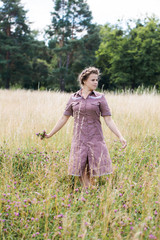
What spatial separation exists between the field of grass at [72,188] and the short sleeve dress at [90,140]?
233 mm

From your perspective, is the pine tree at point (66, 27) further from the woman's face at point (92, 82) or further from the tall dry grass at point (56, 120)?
the woman's face at point (92, 82)

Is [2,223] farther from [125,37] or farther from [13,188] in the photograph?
[125,37]

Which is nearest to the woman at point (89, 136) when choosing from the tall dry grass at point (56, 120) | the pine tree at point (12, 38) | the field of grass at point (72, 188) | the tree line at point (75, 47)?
the field of grass at point (72, 188)

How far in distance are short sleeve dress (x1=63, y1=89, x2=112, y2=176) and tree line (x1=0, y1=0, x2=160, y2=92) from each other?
19030 millimetres

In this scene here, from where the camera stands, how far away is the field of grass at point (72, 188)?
2.26 metres

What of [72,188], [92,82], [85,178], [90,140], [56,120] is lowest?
[72,188]

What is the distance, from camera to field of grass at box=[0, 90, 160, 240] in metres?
2.26

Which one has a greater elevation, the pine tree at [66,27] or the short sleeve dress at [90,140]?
the pine tree at [66,27]

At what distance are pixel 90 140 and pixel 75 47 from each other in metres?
24.2

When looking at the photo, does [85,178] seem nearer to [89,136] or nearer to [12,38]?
[89,136]

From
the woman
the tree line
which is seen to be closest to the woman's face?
the woman

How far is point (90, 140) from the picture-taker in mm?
3021

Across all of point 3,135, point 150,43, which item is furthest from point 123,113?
point 150,43

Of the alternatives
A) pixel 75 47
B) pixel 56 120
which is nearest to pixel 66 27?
pixel 75 47
